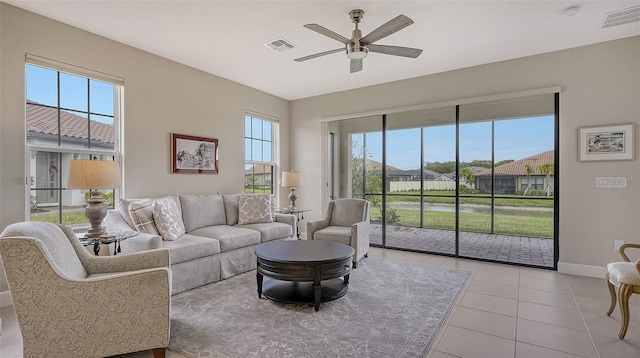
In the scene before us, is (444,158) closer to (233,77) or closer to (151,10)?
(233,77)

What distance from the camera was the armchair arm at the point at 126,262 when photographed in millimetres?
2332

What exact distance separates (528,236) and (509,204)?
0.70 m

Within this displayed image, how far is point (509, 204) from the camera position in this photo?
4.84m

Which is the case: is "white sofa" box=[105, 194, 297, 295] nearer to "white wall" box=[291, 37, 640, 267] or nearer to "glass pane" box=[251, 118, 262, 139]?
"glass pane" box=[251, 118, 262, 139]

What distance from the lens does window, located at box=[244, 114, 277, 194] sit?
5516 mm

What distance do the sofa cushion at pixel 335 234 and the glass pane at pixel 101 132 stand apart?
114 inches

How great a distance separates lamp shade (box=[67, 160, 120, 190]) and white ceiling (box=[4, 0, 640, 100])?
1518mm

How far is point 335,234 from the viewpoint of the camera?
4340 mm

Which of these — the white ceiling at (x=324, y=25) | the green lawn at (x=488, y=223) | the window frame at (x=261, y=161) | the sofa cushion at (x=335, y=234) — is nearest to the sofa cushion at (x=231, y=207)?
the window frame at (x=261, y=161)

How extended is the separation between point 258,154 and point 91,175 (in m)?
3.16

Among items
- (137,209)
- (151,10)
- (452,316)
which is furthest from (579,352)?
(151,10)

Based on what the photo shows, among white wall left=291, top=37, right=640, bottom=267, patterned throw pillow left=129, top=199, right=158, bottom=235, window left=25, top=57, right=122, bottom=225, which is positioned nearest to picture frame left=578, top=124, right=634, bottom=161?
white wall left=291, top=37, right=640, bottom=267

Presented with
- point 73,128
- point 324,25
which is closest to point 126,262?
point 73,128

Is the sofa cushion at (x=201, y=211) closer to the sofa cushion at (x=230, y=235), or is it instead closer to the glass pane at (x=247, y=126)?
the sofa cushion at (x=230, y=235)
